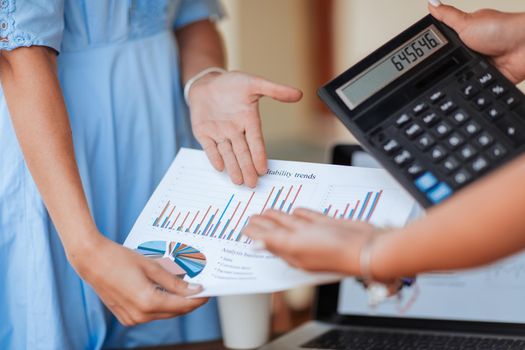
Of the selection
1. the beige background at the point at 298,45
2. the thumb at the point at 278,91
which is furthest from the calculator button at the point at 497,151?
the beige background at the point at 298,45

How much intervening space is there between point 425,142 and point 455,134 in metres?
0.03

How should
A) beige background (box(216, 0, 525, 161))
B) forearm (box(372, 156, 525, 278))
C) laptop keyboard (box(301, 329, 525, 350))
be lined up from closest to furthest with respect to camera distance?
1. forearm (box(372, 156, 525, 278))
2. laptop keyboard (box(301, 329, 525, 350))
3. beige background (box(216, 0, 525, 161))

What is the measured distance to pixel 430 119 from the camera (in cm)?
74

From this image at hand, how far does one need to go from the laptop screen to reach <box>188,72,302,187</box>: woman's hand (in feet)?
1.06

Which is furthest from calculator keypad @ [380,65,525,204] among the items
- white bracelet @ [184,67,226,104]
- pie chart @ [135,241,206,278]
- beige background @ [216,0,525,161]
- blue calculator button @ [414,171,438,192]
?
beige background @ [216,0,525,161]

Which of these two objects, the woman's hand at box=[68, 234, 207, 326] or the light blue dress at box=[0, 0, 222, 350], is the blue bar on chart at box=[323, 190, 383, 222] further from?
the light blue dress at box=[0, 0, 222, 350]

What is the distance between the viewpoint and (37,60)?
30.6 inches

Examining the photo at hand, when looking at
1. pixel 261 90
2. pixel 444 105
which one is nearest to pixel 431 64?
pixel 444 105

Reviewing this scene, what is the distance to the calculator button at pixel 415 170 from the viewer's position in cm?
70

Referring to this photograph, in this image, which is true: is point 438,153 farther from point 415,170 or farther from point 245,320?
point 245,320

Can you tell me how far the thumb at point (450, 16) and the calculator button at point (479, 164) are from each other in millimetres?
169

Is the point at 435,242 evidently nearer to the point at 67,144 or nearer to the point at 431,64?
the point at 431,64

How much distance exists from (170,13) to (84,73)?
0.15m

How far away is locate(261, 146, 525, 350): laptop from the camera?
0.93 meters
